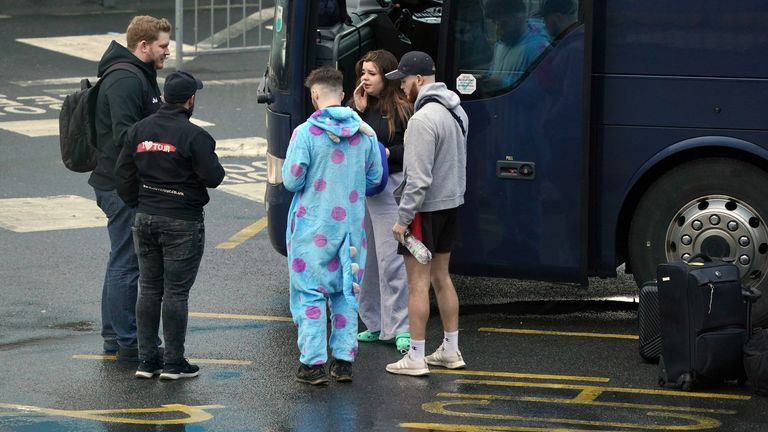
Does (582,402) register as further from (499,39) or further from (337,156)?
(499,39)

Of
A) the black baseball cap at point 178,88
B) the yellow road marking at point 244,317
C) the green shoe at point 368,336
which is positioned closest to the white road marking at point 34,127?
the yellow road marking at point 244,317

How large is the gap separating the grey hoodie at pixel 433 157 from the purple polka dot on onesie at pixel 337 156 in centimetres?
38

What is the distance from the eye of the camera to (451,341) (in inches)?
344

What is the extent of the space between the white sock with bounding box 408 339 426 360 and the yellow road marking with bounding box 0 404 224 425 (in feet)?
3.85

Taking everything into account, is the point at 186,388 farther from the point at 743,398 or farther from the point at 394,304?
the point at 743,398

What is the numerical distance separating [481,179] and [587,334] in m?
1.16

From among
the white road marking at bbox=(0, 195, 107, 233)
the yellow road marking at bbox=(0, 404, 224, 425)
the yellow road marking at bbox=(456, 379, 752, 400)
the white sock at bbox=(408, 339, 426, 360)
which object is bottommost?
the yellow road marking at bbox=(0, 404, 224, 425)

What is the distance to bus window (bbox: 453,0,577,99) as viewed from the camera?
9.41 metres

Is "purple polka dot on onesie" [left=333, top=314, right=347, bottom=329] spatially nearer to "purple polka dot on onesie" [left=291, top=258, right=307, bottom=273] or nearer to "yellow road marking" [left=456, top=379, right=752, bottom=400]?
"purple polka dot on onesie" [left=291, top=258, right=307, bottom=273]

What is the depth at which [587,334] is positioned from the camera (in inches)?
378

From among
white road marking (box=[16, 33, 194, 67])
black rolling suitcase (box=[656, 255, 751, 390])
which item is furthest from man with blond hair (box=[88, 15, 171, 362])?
white road marking (box=[16, 33, 194, 67])

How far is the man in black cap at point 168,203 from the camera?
8273mm

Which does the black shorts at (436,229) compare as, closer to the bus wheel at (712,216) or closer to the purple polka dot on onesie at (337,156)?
the purple polka dot on onesie at (337,156)

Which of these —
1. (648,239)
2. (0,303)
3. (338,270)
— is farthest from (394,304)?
(0,303)
